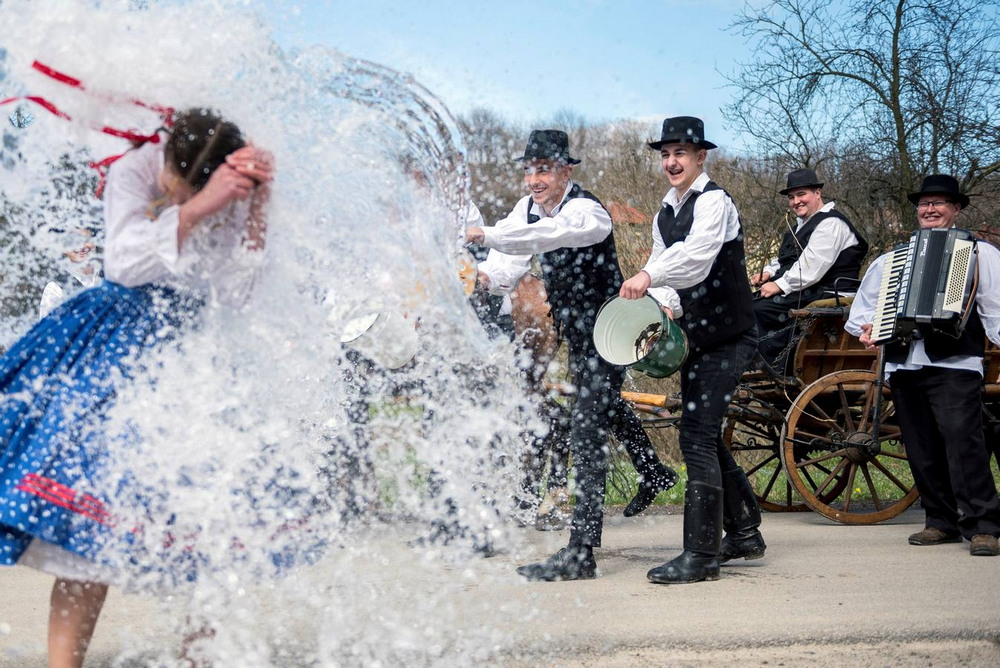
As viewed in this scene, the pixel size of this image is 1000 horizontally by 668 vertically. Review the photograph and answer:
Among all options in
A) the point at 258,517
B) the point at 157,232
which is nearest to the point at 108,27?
the point at 157,232

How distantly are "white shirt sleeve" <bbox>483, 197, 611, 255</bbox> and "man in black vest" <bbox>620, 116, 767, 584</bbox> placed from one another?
30 centimetres

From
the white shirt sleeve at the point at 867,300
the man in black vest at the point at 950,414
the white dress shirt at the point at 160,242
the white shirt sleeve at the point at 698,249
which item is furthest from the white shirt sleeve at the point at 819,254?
the white dress shirt at the point at 160,242

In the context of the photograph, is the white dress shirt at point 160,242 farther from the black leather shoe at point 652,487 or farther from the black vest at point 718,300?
the black leather shoe at point 652,487

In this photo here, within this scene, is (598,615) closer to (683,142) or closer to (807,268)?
(683,142)

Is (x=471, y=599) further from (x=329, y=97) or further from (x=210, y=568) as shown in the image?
(x=329, y=97)

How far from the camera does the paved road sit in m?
3.60

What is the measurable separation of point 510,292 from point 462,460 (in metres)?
1.15

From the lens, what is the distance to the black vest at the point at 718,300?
4891mm

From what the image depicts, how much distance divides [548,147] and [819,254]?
299 cm

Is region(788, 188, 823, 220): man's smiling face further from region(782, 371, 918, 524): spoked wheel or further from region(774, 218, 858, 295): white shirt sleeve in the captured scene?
region(782, 371, 918, 524): spoked wheel

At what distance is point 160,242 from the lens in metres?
2.84

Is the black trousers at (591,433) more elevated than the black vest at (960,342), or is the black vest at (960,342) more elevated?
the black vest at (960,342)

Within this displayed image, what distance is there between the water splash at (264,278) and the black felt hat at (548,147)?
2.05 feet

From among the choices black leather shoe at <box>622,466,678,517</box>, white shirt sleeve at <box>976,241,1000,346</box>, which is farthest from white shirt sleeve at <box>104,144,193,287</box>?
white shirt sleeve at <box>976,241,1000,346</box>
